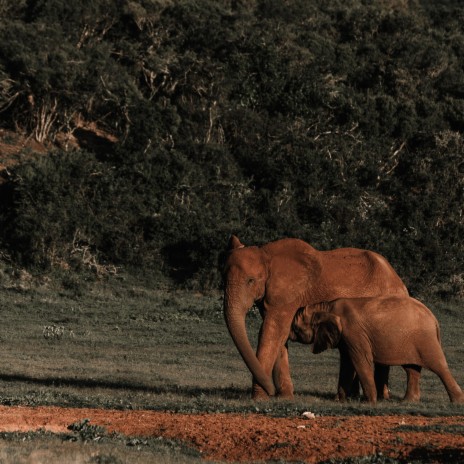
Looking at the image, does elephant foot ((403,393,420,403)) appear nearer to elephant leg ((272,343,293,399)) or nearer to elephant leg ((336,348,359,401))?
elephant leg ((336,348,359,401))

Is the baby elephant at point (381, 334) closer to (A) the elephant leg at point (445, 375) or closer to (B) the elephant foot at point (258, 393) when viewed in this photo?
(A) the elephant leg at point (445, 375)

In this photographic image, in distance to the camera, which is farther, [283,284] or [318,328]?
[283,284]

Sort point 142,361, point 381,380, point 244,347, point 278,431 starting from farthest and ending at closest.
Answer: point 142,361
point 381,380
point 244,347
point 278,431

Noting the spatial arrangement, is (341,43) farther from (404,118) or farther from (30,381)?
(30,381)

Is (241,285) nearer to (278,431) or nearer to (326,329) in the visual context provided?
(326,329)

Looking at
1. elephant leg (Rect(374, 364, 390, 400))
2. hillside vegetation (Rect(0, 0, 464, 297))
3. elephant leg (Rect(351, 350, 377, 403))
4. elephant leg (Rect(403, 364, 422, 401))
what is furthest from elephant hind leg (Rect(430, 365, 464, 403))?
hillside vegetation (Rect(0, 0, 464, 297))

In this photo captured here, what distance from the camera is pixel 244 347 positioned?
52.5 feet

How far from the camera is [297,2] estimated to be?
63125 millimetres

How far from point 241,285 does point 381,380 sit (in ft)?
9.56

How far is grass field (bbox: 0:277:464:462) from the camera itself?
15.1 meters

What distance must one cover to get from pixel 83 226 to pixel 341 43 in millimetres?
22939

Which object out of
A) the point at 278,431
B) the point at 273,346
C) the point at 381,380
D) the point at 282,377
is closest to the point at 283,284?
the point at 273,346

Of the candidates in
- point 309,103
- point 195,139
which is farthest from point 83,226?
point 309,103

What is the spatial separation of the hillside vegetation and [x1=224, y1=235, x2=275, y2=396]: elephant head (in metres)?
22.5
